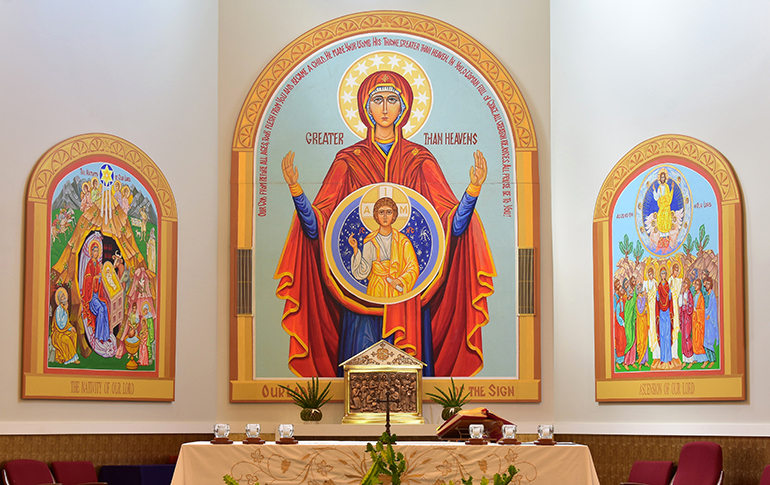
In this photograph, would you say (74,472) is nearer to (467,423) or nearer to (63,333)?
(63,333)

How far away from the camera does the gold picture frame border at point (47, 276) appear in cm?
783

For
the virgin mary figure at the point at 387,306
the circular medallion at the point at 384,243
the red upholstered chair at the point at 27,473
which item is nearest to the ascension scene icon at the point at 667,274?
the virgin mary figure at the point at 387,306

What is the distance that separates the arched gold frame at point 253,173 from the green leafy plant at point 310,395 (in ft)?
0.41

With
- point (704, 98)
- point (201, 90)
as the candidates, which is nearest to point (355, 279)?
point (201, 90)

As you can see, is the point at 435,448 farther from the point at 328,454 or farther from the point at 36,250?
the point at 36,250

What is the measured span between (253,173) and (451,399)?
3.71 meters

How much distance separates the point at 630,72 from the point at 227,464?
6.54 meters

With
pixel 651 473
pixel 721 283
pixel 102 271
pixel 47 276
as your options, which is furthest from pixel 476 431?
pixel 102 271

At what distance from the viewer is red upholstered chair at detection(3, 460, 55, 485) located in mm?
7098

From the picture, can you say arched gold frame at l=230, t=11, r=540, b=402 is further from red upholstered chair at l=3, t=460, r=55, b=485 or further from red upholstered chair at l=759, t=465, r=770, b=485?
red upholstered chair at l=759, t=465, r=770, b=485

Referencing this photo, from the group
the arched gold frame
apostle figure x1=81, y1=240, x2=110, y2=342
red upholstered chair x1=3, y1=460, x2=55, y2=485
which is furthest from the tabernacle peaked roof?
red upholstered chair x1=3, y1=460, x2=55, y2=485

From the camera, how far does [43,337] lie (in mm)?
7906

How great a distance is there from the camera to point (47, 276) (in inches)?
316

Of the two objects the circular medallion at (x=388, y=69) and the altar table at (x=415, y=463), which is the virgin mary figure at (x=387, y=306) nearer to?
the circular medallion at (x=388, y=69)
